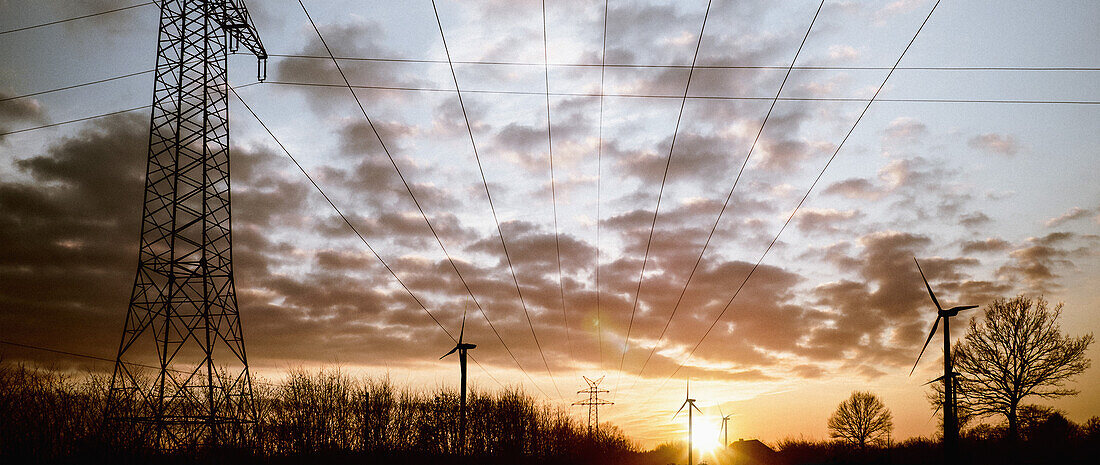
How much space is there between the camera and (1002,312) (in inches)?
2403

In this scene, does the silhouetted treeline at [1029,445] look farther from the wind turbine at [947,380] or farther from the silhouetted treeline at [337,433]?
the silhouetted treeline at [337,433]

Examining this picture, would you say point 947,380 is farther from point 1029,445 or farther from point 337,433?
point 337,433

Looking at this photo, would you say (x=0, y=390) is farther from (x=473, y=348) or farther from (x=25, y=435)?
(x=473, y=348)

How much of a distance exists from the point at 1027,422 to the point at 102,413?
62.1m

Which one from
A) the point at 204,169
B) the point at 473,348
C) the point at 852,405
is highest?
the point at 204,169

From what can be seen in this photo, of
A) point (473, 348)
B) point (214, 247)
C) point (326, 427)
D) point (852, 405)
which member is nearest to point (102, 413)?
point (214, 247)

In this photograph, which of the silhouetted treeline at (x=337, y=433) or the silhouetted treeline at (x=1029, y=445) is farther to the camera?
the silhouetted treeline at (x=1029, y=445)

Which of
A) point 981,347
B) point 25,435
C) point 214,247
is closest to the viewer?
point 25,435

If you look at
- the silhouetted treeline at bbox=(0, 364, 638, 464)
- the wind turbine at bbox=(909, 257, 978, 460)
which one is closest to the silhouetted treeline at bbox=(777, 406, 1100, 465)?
the wind turbine at bbox=(909, 257, 978, 460)

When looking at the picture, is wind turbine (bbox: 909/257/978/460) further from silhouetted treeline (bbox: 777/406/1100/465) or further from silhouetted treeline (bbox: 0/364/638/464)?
silhouetted treeline (bbox: 0/364/638/464)

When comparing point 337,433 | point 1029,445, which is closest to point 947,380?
point 1029,445

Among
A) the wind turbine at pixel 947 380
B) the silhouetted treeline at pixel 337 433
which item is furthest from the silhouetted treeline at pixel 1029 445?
the silhouetted treeline at pixel 337 433

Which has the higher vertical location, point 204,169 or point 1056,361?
point 204,169

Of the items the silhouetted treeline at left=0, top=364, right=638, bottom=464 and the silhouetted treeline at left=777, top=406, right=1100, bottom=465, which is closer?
the silhouetted treeline at left=0, top=364, right=638, bottom=464
